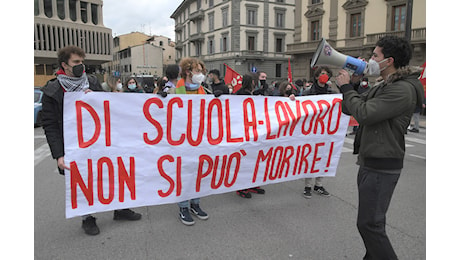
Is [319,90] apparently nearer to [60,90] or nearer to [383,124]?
[383,124]

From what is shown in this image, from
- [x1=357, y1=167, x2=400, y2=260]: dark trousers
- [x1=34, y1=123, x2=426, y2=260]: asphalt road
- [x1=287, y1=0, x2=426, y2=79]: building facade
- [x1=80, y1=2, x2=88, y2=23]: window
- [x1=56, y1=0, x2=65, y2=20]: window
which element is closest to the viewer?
[x1=357, y1=167, x2=400, y2=260]: dark trousers

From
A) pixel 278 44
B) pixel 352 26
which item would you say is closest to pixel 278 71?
pixel 278 44

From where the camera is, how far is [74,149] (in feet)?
9.69

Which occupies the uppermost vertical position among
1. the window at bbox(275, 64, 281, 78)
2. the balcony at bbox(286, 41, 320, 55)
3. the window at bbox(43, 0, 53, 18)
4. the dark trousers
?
the window at bbox(43, 0, 53, 18)

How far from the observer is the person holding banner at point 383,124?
2.08 metres

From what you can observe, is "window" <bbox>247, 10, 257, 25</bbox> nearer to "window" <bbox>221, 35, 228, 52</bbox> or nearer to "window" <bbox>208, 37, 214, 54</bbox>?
"window" <bbox>221, 35, 228, 52</bbox>

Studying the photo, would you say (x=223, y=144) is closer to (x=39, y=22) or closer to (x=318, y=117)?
(x=318, y=117)

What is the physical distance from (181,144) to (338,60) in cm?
177

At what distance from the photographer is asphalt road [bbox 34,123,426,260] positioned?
2.96 metres

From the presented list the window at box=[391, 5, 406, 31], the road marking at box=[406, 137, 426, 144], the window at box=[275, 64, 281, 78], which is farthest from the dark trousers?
the window at box=[275, 64, 281, 78]

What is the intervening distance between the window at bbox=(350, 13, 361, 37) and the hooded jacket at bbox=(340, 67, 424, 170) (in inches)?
1073

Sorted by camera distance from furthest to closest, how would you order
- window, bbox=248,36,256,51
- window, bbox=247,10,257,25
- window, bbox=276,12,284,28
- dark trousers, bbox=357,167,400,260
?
window, bbox=276,12,284,28
window, bbox=248,36,256,51
window, bbox=247,10,257,25
dark trousers, bbox=357,167,400,260

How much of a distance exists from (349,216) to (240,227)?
1342 millimetres

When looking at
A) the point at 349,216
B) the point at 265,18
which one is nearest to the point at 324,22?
the point at 265,18
